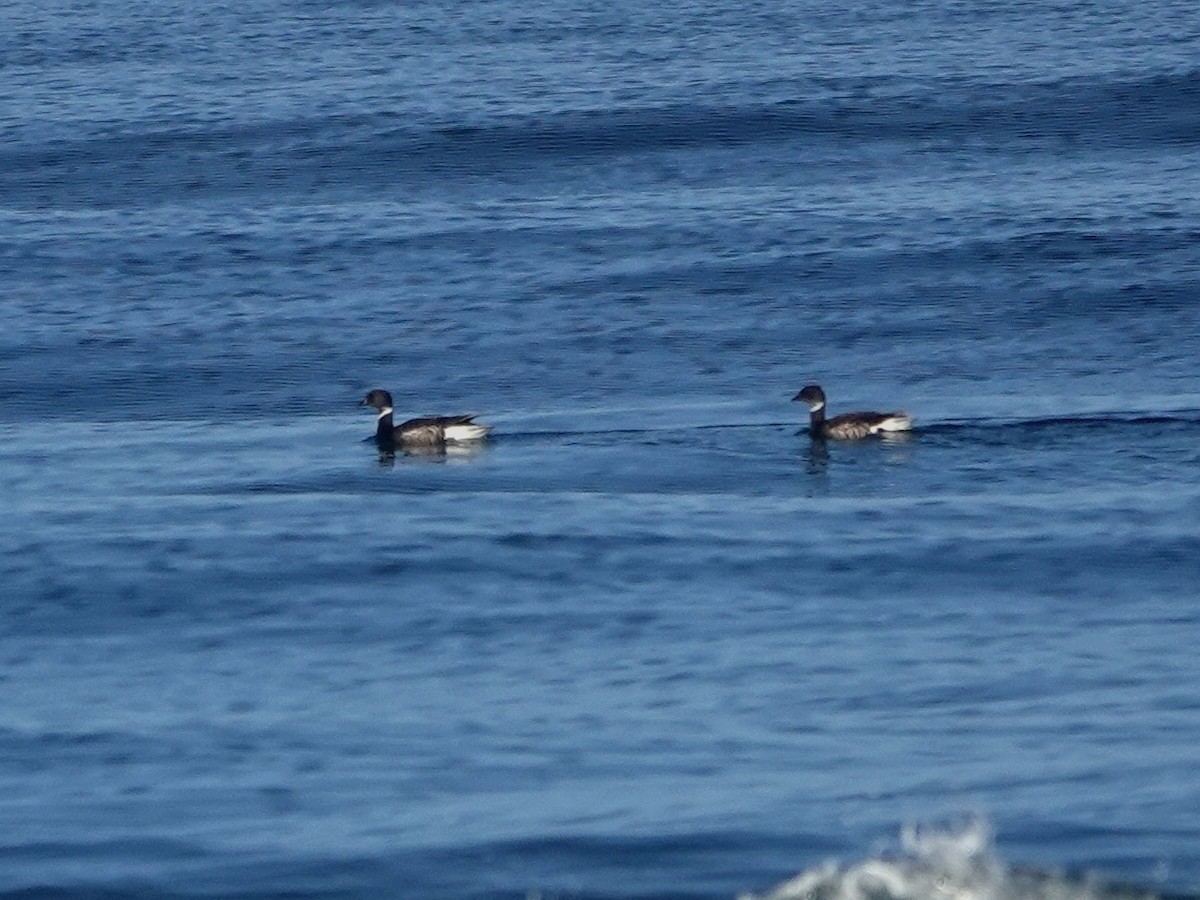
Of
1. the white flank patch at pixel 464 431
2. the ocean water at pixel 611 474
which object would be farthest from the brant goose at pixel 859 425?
the white flank patch at pixel 464 431

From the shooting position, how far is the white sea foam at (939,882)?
39.3 ft

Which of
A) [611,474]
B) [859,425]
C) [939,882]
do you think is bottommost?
[939,882]

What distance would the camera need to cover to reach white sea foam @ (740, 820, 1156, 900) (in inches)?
472

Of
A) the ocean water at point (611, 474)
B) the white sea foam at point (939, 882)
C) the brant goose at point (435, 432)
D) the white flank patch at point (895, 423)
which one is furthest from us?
the brant goose at point (435, 432)

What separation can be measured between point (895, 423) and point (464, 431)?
447 centimetres

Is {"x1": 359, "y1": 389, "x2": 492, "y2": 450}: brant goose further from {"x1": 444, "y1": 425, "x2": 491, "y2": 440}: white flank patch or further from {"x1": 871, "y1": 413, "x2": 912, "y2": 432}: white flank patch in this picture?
{"x1": 871, "y1": 413, "x2": 912, "y2": 432}: white flank patch

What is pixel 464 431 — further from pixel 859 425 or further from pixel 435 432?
pixel 859 425

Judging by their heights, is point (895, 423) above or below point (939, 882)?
above

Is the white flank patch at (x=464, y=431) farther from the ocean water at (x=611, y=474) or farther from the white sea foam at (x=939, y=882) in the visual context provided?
the white sea foam at (x=939, y=882)

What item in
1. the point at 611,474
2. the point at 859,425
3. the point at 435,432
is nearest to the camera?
the point at 611,474

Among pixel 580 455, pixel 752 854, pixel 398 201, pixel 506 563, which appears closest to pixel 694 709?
pixel 752 854

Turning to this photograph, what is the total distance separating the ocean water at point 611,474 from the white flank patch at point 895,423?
35 centimetres

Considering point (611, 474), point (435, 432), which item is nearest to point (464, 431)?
point (435, 432)

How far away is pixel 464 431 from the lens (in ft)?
84.7
